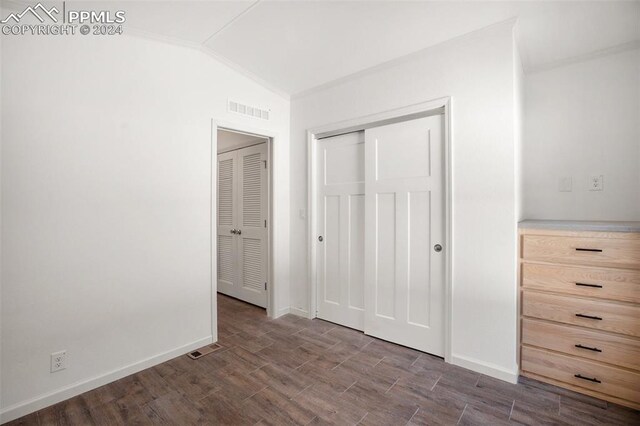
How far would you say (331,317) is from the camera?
3.28 m

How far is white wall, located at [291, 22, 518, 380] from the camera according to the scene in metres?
2.13

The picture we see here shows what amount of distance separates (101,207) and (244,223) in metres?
1.92

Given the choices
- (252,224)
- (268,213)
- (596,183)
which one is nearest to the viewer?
(596,183)

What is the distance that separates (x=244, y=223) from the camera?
396cm

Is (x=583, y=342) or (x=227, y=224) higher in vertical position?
(x=227, y=224)

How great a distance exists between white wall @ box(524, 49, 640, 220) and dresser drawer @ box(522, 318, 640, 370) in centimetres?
101

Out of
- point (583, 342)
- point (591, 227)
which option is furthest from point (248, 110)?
point (583, 342)

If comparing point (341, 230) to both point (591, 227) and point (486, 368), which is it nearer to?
point (486, 368)

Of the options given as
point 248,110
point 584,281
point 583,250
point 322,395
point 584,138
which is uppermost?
point 248,110

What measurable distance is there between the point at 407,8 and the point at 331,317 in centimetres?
288
